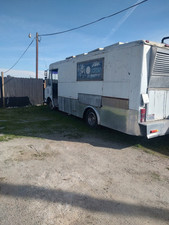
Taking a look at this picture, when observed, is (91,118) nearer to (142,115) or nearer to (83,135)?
(83,135)

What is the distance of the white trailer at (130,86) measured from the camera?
424cm

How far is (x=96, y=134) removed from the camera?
19.6 ft

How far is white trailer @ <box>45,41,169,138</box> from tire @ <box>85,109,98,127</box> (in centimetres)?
4

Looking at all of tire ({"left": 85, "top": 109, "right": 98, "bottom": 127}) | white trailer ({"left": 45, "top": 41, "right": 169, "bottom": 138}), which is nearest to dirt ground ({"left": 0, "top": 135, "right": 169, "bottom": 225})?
white trailer ({"left": 45, "top": 41, "right": 169, "bottom": 138})

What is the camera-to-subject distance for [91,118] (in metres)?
6.38

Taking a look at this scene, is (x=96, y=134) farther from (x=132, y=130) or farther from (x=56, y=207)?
(x=56, y=207)

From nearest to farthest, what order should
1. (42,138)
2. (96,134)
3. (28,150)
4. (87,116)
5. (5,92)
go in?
(28,150), (42,138), (96,134), (87,116), (5,92)

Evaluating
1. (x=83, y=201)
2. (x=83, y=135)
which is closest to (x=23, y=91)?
(x=83, y=135)

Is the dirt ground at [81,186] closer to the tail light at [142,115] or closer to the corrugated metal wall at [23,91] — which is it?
the tail light at [142,115]

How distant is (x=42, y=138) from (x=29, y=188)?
8.72ft

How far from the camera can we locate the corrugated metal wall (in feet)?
39.0

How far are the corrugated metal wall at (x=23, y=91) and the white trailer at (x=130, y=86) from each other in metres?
7.72

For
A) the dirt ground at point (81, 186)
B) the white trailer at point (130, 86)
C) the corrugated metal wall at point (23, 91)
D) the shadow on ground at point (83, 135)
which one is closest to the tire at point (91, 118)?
the white trailer at point (130, 86)

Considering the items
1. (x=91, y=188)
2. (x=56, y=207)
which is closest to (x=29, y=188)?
(x=56, y=207)
